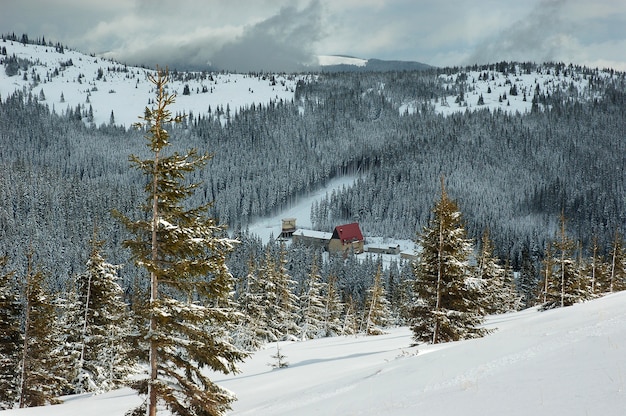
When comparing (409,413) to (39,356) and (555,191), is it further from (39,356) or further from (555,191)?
(555,191)

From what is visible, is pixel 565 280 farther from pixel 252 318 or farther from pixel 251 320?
pixel 252 318

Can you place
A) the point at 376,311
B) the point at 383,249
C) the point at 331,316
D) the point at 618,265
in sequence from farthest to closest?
the point at 383,249 → the point at 331,316 → the point at 618,265 → the point at 376,311

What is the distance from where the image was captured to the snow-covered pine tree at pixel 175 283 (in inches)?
389

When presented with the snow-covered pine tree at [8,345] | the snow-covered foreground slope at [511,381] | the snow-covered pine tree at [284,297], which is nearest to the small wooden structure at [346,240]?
the snow-covered pine tree at [284,297]

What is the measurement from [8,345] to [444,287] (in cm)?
2290

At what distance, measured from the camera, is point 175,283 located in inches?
399

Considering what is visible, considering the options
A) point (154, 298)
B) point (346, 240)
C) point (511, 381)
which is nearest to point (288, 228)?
point (346, 240)

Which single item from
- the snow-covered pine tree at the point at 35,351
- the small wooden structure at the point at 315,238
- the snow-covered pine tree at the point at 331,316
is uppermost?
the snow-covered pine tree at the point at 35,351

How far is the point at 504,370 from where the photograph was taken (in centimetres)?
736

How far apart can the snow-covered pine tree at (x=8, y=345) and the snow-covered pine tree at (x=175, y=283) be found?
16.1 meters

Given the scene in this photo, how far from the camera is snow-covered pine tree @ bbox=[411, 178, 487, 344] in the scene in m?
19.1

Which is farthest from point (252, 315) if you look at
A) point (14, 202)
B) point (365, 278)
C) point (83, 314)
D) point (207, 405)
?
point (14, 202)

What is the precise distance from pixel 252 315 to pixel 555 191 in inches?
7790

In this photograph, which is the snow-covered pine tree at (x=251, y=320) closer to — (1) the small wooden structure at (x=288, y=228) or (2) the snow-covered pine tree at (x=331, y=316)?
(2) the snow-covered pine tree at (x=331, y=316)
